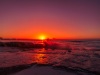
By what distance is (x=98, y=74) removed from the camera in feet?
24.5

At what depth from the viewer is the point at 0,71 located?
7.67 m

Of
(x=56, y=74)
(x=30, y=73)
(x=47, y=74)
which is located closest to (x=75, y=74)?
(x=56, y=74)

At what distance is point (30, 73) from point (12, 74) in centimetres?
88

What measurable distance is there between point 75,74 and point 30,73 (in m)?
2.26

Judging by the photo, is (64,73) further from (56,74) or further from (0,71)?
(0,71)

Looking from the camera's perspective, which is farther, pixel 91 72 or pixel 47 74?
pixel 91 72

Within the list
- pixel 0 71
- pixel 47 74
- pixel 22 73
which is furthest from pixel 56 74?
pixel 0 71

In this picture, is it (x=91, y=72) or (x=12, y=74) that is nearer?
(x=12, y=74)

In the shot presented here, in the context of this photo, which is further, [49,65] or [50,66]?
[49,65]

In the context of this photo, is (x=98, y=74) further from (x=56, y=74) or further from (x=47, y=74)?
(x=47, y=74)

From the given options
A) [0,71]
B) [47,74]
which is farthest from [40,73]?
[0,71]

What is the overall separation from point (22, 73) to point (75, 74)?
2653mm

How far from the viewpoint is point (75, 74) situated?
7438 mm

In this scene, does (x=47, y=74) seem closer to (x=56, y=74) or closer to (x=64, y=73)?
(x=56, y=74)
